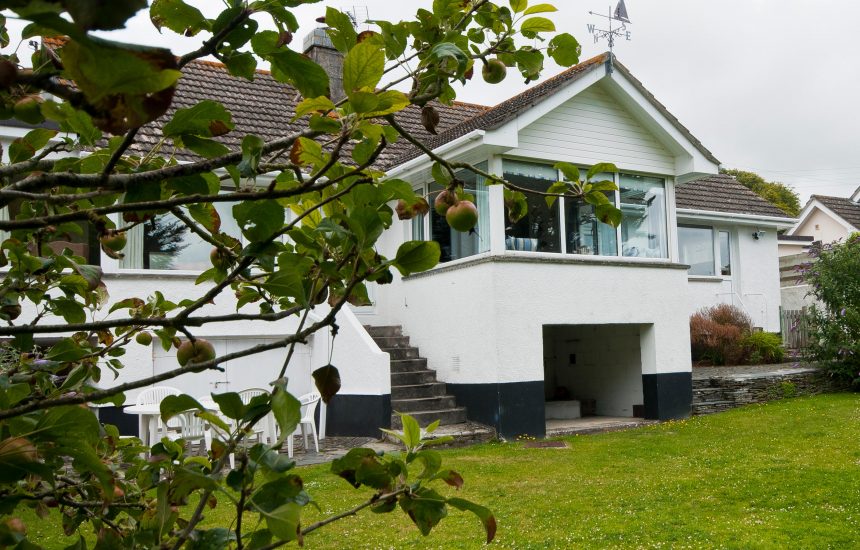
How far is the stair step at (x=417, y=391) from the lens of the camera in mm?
12453

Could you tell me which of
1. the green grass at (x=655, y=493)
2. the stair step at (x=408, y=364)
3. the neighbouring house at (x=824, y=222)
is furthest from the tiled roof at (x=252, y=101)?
the neighbouring house at (x=824, y=222)

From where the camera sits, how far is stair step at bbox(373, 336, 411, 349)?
13.9 metres

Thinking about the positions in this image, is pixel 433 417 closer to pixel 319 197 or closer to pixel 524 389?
pixel 524 389

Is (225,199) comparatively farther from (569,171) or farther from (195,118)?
(569,171)

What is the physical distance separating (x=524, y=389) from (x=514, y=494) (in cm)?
432

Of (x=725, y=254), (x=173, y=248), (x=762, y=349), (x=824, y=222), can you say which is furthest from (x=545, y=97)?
(x=824, y=222)

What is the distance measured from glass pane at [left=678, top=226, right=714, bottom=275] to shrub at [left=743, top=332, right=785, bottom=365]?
7.38 ft

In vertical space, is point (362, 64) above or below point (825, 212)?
below

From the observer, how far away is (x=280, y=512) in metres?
1.07

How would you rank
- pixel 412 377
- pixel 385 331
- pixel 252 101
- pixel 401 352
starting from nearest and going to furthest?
pixel 412 377 < pixel 401 352 < pixel 385 331 < pixel 252 101

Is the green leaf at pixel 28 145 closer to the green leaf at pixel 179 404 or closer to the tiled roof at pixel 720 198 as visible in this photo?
the green leaf at pixel 179 404

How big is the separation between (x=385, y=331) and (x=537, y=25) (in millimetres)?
12577

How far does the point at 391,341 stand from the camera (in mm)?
14008

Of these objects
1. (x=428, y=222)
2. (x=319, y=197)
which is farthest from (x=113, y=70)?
(x=428, y=222)
